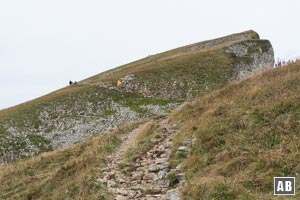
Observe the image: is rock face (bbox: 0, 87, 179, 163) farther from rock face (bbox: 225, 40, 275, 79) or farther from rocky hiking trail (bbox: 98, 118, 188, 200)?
rocky hiking trail (bbox: 98, 118, 188, 200)

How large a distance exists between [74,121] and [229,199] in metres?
38.2

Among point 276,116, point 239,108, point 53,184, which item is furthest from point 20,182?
point 276,116

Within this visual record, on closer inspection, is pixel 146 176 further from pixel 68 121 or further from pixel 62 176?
pixel 68 121

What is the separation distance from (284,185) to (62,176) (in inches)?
444

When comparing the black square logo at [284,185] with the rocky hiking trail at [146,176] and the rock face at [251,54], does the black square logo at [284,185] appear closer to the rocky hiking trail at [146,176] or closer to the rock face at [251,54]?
→ the rocky hiking trail at [146,176]

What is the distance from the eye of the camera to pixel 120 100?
166 feet

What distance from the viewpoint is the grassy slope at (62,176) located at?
48.5 feet

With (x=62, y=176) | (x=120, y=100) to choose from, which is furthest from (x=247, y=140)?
(x=120, y=100)

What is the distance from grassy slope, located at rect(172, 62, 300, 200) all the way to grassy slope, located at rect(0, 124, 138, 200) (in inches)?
154

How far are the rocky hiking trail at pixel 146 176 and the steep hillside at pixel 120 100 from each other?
22657 mm

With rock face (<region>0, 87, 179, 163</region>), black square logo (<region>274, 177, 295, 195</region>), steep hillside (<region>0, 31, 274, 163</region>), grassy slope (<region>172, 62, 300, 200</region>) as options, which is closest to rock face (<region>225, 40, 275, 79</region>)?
steep hillside (<region>0, 31, 274, 163</region>)

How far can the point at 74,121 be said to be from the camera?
46.2 meters

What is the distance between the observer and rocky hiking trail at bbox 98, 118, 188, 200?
12992 mm

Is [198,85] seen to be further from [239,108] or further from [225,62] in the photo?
[239,108]
